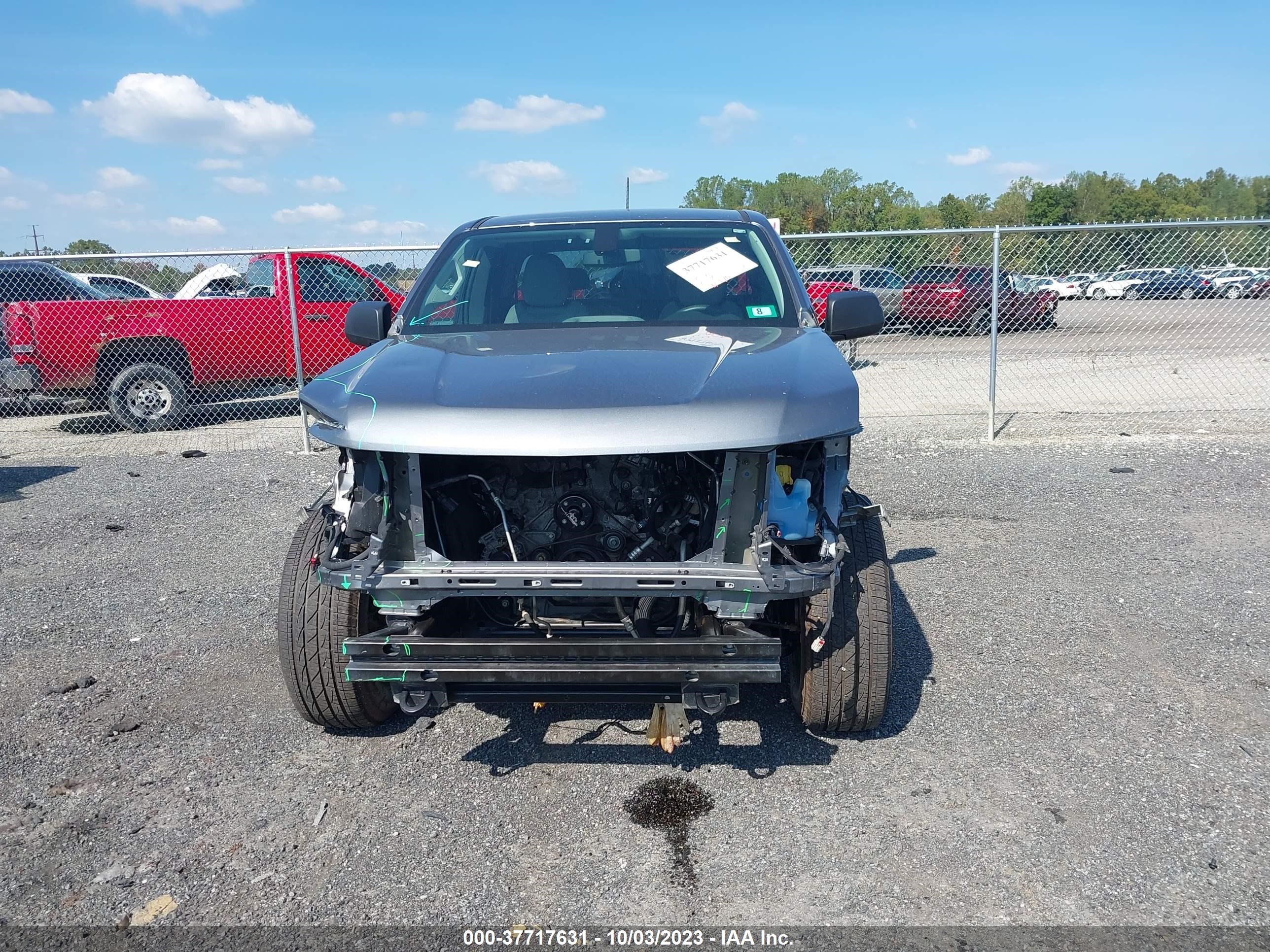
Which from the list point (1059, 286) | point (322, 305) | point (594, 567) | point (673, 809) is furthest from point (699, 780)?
point (1059, 286)

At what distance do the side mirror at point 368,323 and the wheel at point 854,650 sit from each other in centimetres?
224

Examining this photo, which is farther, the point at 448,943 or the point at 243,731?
the point at 243,731

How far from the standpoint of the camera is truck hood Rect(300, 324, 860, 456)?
270 cm

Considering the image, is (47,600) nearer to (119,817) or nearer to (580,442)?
(119,817)

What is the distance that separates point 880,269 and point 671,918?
983 centimetres

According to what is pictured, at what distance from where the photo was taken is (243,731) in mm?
3764

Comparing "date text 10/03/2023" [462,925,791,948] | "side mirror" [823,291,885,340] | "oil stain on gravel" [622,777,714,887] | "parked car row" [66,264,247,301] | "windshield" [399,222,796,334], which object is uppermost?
"parked car row" [66,264,247,301]

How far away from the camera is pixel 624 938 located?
2553mm

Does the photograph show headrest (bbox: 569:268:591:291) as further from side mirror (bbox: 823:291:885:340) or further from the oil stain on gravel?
the oil stain on gravel

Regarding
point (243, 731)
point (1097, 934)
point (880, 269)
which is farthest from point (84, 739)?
point (880, 269)

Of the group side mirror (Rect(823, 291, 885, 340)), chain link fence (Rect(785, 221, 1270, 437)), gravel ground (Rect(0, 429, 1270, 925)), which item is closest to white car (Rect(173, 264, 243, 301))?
gravel ground (Rect(0, 429, 1270, 925))

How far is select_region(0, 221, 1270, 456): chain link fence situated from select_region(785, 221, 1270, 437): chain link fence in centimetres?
3

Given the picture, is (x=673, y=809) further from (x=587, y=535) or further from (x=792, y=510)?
(x=792, y=510)

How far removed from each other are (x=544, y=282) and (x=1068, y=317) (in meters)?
9.71
